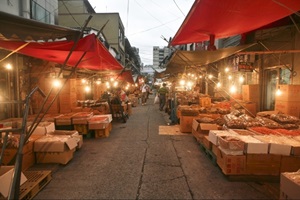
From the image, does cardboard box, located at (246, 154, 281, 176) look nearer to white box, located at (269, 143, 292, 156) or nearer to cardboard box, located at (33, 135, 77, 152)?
white box, located at (269, 143, 292, 156)

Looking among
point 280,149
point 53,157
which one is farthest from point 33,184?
point 280,149

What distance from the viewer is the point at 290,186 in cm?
343

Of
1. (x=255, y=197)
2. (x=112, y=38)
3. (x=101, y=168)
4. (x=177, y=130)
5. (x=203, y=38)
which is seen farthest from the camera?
(x=112, y=38)

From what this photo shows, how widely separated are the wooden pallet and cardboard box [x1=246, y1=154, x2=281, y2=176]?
4650mm

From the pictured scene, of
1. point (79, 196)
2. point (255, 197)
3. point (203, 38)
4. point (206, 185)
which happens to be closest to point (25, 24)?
point (79, 196)

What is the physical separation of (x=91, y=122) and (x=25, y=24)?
6270 millimetres

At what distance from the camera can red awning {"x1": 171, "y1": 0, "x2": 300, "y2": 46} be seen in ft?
15.3

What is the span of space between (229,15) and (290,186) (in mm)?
4000

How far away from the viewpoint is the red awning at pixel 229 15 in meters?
4.65

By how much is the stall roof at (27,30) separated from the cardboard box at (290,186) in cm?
470

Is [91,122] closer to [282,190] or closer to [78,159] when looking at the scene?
[78,159]

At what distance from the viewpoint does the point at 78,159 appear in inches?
267

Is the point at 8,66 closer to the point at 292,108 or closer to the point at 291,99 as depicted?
the point at 291,99

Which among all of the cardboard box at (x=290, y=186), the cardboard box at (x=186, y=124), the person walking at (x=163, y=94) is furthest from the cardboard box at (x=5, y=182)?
the person walking at (x=163, y=94)
